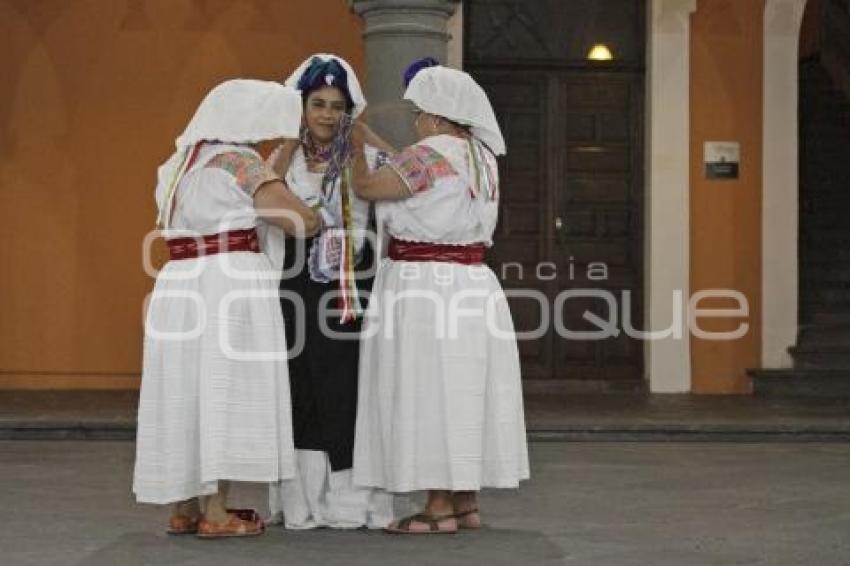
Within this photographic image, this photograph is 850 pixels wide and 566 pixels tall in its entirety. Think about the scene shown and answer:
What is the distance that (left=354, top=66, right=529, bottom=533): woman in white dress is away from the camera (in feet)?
24.5

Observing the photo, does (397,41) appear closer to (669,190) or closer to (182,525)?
(669,190)

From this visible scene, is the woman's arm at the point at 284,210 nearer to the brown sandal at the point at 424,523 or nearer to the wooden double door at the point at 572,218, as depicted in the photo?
the brown sandal at the point at 424,523

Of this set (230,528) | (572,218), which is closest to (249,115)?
(230,528)

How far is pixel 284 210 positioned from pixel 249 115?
0.37 metres

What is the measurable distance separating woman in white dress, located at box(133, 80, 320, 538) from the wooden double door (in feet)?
26.4

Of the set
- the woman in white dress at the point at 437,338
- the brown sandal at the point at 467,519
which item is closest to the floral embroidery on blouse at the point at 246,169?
the woman in white dress at the point at 437,338

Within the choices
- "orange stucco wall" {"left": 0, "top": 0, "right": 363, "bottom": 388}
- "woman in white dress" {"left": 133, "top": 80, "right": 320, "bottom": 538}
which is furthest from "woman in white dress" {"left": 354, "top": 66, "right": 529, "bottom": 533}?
"orange stucco wall" {"left": 0, "top": 0, "right": 363, "bottom": 388}

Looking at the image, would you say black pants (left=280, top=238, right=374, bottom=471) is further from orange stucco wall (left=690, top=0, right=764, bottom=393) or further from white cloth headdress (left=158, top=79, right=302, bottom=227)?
orange stucco wall (left=690, top=0, right=764, bottom=393)

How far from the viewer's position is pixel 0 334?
15.0m

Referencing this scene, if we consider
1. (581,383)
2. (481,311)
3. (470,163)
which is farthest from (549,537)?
(581,383)

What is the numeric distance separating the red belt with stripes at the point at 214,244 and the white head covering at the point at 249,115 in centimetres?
34

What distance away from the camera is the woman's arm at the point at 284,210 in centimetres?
727

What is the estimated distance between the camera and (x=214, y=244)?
736 cm

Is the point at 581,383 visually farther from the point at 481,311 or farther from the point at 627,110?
the point at 481,311
